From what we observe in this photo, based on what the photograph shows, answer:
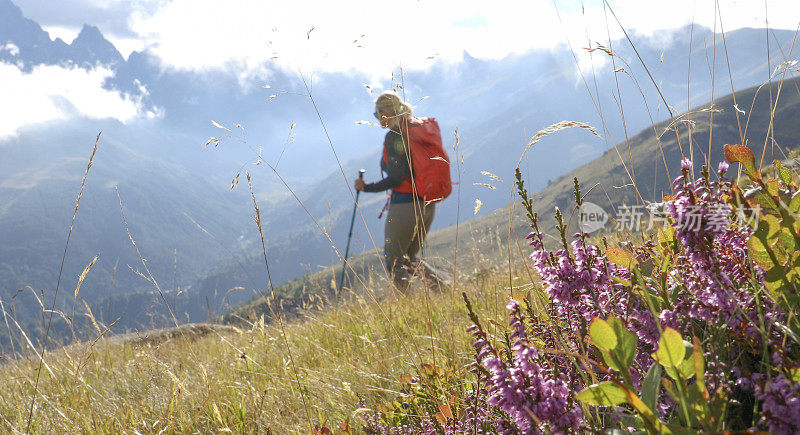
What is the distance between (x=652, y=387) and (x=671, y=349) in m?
0.10

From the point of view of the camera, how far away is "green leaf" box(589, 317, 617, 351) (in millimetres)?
958

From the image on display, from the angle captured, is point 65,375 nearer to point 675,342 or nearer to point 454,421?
point 454,421

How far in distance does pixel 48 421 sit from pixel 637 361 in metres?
3.55

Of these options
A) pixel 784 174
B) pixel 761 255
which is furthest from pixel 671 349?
pixel 784 174

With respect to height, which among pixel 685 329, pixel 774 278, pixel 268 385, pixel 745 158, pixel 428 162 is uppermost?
pixel 428 162

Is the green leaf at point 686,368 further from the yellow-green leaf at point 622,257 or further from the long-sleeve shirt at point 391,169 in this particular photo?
the long-sleeve shirt at point 391,169

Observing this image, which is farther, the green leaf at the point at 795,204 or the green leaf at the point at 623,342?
the green leaf at the point at 795,204

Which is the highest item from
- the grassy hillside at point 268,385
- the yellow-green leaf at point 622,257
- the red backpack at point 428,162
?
the red backpack at point 428,162

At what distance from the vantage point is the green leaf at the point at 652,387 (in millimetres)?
969

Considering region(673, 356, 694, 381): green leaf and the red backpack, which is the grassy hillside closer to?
region(673, 356, 694, 381): green leaf

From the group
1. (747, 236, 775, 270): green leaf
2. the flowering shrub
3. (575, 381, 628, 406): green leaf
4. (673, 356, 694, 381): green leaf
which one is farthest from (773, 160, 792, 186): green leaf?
(575, 381, 628, 406): green leaf

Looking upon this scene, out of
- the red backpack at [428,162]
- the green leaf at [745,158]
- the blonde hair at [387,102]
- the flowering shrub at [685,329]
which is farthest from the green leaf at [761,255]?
the blonde hair at [387,102]

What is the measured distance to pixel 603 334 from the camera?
38.4 inches

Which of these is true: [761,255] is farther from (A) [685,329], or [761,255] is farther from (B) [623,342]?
(B) [623,342]
